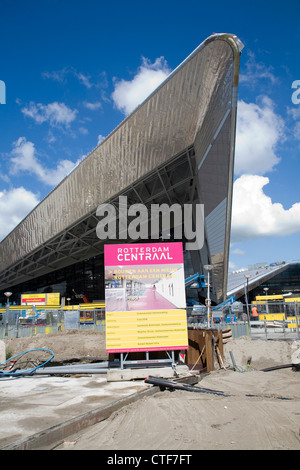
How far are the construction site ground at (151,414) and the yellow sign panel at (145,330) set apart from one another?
863 millimetres

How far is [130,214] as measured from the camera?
2752cm

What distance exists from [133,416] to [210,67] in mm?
17051

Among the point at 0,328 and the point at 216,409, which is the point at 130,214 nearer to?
the point at 0,328

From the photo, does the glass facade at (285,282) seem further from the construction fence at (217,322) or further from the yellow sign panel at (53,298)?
the construction fence at (217,322)

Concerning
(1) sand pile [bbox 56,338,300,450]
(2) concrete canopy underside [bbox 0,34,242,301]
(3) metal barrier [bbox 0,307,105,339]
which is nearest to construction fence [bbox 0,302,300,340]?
(3) metal barrier [bbox 0,307,105,339]

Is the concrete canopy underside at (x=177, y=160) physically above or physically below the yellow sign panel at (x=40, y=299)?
above

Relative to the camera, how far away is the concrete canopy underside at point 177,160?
56.6 ft

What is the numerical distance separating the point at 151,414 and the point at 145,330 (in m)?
3.17

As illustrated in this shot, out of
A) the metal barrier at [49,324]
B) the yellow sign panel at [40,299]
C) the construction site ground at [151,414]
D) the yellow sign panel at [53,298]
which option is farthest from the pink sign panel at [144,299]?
the yellow sign panel at [53,298]

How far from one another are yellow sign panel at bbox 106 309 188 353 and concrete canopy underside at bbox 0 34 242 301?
1321 centimetres

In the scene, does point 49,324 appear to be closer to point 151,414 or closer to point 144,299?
point 144,299

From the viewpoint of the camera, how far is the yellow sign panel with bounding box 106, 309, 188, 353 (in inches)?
314

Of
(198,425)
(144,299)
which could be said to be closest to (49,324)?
(144,299)
